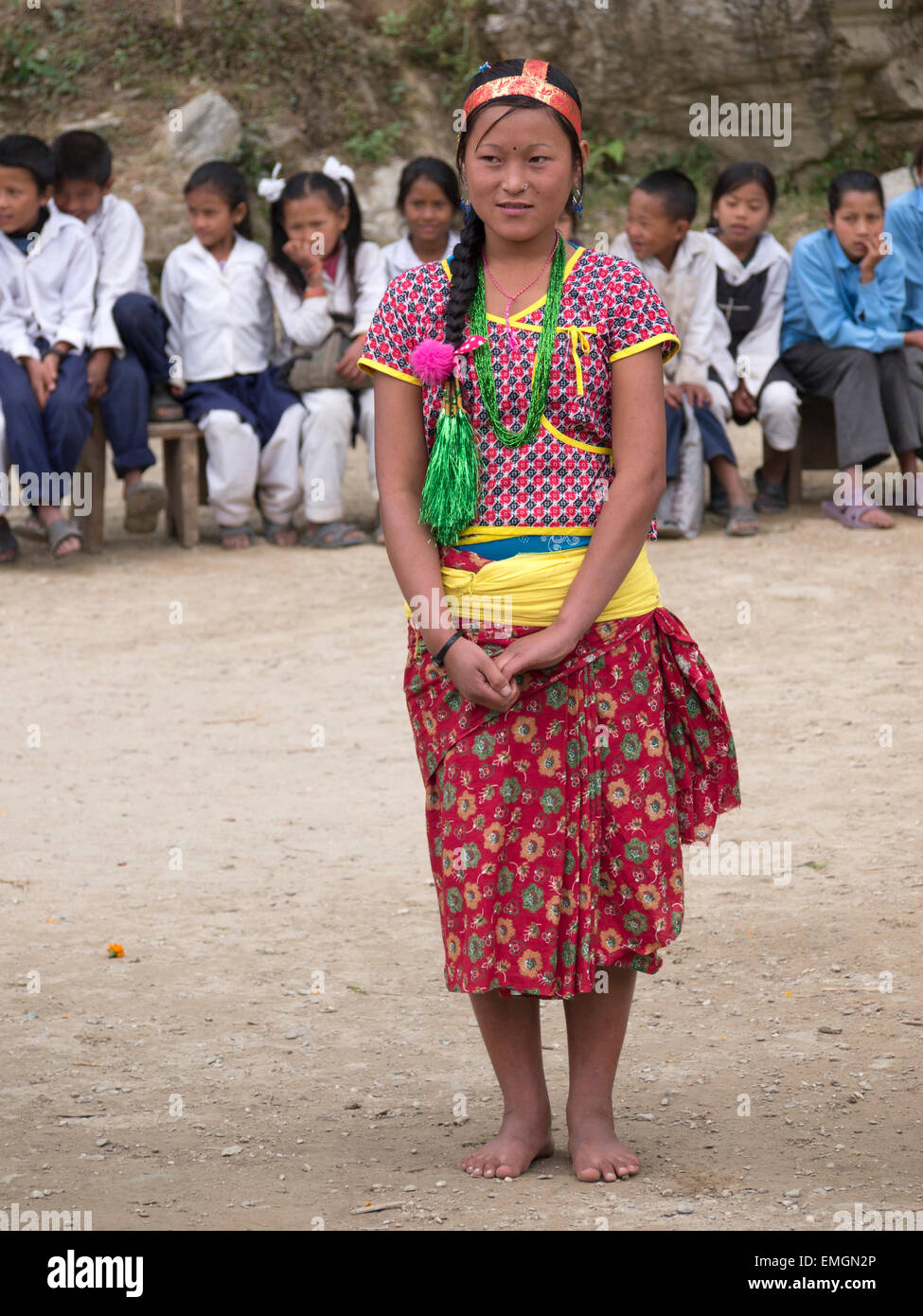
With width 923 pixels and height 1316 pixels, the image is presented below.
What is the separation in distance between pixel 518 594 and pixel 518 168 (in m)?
A: 0.63

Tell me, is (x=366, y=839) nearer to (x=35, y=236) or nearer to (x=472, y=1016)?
(x=472, y=1016)

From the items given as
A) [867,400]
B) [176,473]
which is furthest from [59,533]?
[867,400]

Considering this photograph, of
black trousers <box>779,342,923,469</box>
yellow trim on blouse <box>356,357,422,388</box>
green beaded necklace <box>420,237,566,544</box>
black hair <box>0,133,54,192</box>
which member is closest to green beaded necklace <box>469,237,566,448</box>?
green beaded necklace <box>420,237,566,544</box>

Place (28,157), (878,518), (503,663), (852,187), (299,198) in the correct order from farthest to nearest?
(852,187) → (299,198) → (878,518) → (28,157) → (503,663)

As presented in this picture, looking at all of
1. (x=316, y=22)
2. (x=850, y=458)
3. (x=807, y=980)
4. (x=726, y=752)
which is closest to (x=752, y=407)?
(x=850, y=458)

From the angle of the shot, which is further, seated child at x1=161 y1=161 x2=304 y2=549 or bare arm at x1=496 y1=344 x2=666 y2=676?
seated child at x1=161 y1=161 x2=304 y2=549

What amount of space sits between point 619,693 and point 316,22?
38.1 feet

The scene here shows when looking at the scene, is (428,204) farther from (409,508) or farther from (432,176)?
(409,508)

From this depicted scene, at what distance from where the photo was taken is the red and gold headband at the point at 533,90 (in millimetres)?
2365

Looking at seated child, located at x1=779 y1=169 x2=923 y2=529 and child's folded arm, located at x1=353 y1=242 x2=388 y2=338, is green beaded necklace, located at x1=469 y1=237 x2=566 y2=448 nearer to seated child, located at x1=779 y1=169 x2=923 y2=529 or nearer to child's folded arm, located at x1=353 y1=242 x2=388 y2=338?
seated child, located at x1=779 y1=169 x2=923 y2=529

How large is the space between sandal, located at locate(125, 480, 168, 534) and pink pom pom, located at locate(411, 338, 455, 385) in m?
4.59

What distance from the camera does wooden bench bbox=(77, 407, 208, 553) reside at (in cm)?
714

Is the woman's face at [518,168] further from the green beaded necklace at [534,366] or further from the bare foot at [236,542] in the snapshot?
the bare foot at [236,542]

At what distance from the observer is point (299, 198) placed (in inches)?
281
